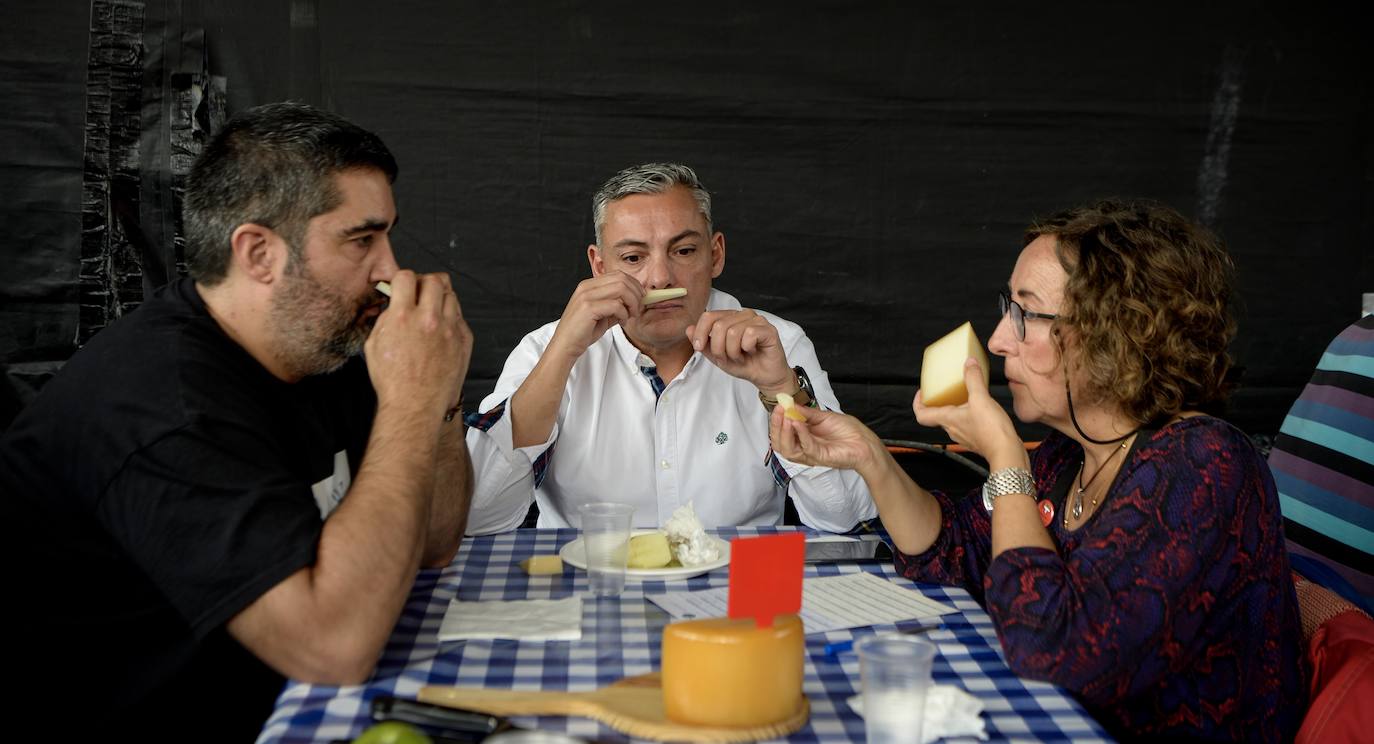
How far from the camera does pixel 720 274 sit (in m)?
3.63

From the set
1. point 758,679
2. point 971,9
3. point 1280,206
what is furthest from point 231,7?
point 1280,206

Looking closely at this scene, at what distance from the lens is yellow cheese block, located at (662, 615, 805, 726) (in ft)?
4.56

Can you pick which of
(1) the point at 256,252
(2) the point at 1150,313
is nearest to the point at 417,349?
(1) the point at 256,252

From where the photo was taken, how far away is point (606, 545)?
2012 mm

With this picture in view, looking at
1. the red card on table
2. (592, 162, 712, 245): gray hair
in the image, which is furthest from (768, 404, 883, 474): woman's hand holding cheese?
(592, 162, 712, 245): gray hair

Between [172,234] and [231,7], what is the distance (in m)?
0.72

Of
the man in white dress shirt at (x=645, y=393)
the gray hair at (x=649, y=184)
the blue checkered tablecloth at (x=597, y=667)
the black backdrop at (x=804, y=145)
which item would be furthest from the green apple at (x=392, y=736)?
the black backdrop at (x=804, y=145)

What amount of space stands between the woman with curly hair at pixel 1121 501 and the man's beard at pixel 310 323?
0.92 metres

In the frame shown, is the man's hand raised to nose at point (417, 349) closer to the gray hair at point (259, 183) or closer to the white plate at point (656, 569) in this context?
the gray hair at point (259, 183)

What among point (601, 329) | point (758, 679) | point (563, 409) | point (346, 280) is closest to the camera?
point (758, 679)

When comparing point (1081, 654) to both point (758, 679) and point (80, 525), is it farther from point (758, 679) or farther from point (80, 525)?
point (80, 525)

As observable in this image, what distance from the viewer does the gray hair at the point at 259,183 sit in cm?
202

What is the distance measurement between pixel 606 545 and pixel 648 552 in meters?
0.18

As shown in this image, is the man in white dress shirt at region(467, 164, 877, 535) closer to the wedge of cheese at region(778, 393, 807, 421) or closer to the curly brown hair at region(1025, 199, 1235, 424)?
the wedge of cheese at region(778, 393, 807, 421)
